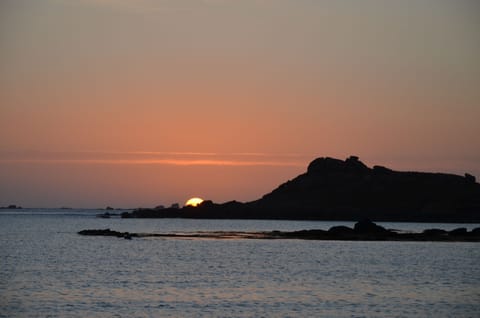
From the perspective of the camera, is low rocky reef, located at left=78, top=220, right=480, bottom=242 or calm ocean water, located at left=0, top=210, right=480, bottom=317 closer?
calm ocean water, located at left=0, top=210, right=480, bottom=317

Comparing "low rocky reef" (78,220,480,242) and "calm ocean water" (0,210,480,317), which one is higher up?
"low rocky reef" (78,220,480,242)

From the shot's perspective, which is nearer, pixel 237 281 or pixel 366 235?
pixel 237 281

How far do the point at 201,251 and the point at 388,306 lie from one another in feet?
168

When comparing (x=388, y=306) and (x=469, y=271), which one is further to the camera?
(x=469, y=271)

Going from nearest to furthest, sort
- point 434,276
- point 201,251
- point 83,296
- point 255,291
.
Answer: point 83,296 < point 255,291 < point 434,276 < point 201,251

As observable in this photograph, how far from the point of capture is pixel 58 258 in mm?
87062

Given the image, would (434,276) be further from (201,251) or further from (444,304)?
(201,251)

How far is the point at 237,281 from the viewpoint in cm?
6506

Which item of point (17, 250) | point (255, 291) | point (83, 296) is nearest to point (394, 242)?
point (17, 250)

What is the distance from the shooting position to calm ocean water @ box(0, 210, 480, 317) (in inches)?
1959

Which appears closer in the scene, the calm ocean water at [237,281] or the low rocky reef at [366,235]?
the calm ocean water at [237,281]

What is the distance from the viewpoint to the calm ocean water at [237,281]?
49750 mm

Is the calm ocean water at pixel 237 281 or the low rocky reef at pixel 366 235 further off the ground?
the low rocky reef at pixel 366 235

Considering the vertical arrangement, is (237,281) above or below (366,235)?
below
